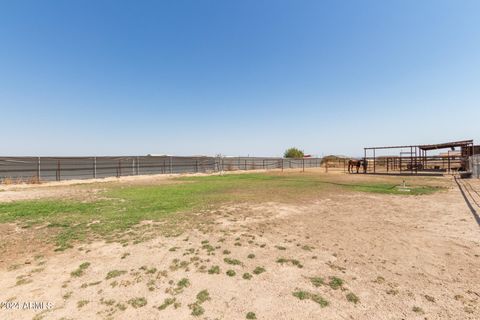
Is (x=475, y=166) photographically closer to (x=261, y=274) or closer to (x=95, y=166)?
(x=261, y=274)

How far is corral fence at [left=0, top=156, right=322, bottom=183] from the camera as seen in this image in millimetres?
19780

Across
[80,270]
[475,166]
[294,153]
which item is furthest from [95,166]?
[294,153]

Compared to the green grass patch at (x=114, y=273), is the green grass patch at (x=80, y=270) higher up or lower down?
lower down

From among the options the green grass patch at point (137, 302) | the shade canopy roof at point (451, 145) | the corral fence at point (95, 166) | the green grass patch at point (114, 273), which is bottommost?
the green grass patch at point (137, 302)

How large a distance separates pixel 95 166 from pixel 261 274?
26.2 m

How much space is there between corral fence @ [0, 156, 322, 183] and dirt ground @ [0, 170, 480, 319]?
18.5 meters

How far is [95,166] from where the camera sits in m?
24.5

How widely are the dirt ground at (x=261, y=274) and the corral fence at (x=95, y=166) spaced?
1847 centimetres

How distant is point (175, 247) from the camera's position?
191 inches

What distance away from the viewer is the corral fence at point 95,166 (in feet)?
64.9

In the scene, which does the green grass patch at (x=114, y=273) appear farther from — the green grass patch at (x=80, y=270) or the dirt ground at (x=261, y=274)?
the green grass patch at (x=80, y=270)

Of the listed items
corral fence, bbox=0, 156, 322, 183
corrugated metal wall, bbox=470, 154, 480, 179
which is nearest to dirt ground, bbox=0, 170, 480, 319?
corrugated metal wall, bbox=470, 154, 480, 179

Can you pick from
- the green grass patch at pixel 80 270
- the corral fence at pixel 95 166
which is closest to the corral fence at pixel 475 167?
the green grass patch at pixel 80 270

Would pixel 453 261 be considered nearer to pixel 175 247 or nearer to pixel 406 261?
pixel 406 261
